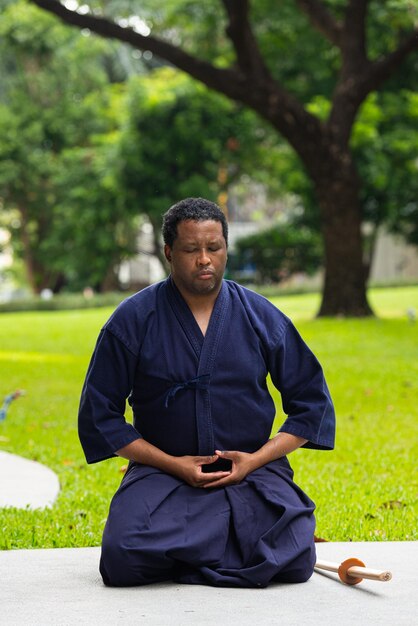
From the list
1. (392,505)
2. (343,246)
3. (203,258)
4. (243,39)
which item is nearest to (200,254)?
(203,258)

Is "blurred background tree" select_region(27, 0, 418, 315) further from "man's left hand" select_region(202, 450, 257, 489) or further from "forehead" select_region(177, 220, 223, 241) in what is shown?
"man's left hand" select_region(202, 450, 257, 489)

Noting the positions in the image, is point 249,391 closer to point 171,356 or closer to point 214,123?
point 171,356

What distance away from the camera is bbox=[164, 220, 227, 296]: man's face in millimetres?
4219

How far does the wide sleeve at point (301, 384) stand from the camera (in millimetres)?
4387

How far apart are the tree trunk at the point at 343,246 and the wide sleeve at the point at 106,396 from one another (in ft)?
51.4

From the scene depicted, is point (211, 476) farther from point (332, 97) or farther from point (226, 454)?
point (332, 97)

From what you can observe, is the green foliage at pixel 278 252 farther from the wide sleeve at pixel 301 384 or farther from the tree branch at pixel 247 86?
the wide sleeve at pixel 301 384

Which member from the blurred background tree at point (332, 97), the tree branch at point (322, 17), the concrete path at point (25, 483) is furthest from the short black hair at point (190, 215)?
the tree branch at point (322, 17)

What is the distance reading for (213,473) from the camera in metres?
4.24

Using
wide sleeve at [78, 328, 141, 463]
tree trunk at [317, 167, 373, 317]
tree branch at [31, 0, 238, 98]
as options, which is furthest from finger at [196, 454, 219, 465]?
tree trunk at [317, 167, 373, 317]

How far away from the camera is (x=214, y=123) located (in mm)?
33938

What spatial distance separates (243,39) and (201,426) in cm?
1517

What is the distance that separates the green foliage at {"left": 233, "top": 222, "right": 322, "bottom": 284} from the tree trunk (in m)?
16.8

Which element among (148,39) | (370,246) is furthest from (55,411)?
(370,246)
